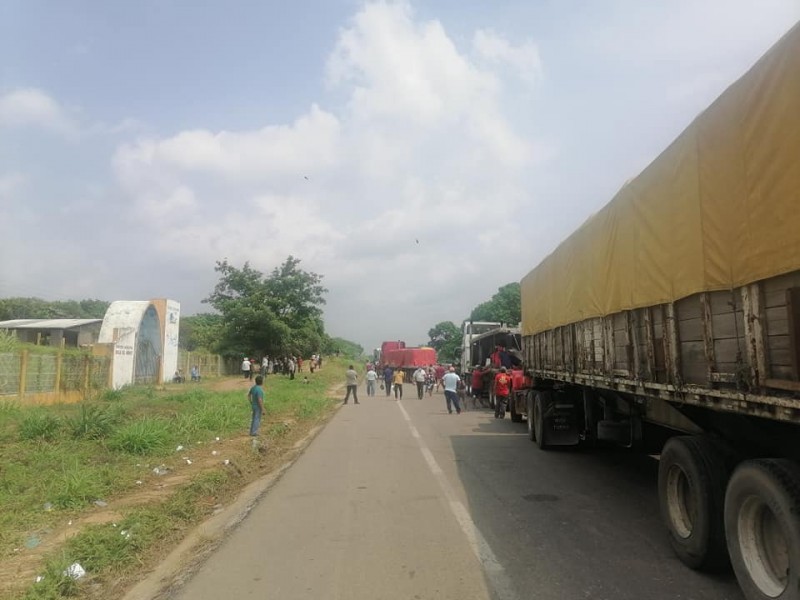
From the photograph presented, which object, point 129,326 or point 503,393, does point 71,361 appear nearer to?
point 129,326

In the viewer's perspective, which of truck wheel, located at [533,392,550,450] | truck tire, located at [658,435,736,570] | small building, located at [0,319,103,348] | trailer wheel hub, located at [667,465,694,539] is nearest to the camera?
truck tire, located at [658,435,736,570]

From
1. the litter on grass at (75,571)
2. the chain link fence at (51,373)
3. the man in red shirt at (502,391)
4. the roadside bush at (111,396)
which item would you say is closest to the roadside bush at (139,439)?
the litter on grass at (75,571)

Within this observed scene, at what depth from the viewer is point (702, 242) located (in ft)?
15.7

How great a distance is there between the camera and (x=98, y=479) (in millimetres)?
8789

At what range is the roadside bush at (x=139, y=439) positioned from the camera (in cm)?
1121

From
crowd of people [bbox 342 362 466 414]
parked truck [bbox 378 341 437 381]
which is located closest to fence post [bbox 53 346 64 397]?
crowd of people [bbox 342 362 466 414]

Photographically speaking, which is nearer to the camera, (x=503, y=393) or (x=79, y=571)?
(x=79, y=571)

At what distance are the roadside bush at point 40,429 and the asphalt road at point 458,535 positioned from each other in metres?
5.11

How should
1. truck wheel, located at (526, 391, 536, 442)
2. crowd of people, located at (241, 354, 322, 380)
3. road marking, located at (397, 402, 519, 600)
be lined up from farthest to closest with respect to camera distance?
1. crowd of people, located at (241, 354, 322, 380)
2. truck wheel, located at (526, 391, 536, 442)
3. road marking, located at (397, 402, 519, 600)

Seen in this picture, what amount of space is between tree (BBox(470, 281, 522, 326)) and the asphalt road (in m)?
61.7

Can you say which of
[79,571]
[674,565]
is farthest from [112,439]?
[674,565]

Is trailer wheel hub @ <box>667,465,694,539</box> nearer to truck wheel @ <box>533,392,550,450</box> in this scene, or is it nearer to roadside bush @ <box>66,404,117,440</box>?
truck wheel @ <box>533,392,550,450</box>

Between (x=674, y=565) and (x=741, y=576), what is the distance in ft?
3.16

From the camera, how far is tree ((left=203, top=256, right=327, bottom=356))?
4069cm
